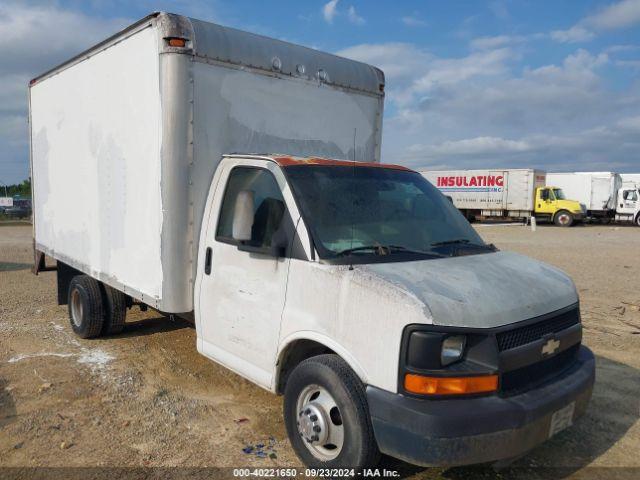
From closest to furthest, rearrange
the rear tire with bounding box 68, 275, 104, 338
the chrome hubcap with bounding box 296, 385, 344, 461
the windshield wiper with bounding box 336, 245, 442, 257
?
1. the chrome hubcap with bounding box 296, 385, 344, 461
2. the windshield wiper with bounding box 336, 245, 442, 257
3. the rear tire with bounding box 68, 275, 104, 338

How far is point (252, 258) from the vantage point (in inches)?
155

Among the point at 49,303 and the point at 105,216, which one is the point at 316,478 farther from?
the point at 49,303

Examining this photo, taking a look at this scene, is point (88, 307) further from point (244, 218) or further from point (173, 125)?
point (244, 218)

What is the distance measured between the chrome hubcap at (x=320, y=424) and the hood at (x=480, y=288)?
0.88m

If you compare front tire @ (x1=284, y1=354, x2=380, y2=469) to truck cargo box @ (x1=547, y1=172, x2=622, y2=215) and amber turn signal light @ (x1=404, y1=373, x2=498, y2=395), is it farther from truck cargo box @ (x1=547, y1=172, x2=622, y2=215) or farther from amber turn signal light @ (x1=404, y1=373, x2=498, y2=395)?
truck cargo box @ (x1=547, y1=172, x2=622, y2=215)

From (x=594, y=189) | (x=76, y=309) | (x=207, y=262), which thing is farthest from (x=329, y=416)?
(x=594, y=189)

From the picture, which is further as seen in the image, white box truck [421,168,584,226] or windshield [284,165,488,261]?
white box truck [421,168,584,226]

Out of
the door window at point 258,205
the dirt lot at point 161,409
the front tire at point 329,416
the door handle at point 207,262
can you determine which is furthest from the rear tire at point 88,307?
the front tire at point 329,416

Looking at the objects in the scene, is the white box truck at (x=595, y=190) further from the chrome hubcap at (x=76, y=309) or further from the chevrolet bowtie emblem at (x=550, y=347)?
the chevrolet bowtie emblem at (x=550, y=347)

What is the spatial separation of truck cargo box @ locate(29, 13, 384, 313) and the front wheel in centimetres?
3003

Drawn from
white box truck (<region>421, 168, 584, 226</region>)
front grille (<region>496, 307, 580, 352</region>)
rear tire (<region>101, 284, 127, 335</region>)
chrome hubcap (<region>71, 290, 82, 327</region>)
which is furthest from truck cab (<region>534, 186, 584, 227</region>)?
front grille (<region>496, 307, 580, 352</region>)

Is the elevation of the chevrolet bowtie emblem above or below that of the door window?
below

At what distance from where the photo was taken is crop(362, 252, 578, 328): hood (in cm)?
296

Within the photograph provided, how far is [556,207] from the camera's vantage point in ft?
108
